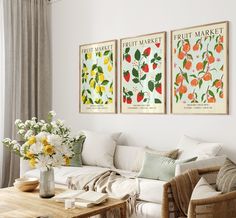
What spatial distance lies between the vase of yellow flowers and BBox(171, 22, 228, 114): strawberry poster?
162 centimetres

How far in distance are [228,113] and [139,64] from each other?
1299 mm

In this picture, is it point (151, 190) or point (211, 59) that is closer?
point (151, 190)

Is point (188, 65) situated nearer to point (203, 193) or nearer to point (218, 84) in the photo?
point (218, 84)

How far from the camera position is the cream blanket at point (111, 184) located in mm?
3408

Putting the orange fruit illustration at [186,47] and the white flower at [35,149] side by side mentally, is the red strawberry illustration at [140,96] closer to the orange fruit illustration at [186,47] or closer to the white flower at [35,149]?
the orange fruit illustration at [186,47]

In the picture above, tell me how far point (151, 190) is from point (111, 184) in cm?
48

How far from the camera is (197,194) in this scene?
8.57 ft

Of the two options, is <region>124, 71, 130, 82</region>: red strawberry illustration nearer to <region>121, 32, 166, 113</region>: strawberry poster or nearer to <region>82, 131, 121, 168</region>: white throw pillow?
<region>121, 32, 166, 113</region>: strawberry poster

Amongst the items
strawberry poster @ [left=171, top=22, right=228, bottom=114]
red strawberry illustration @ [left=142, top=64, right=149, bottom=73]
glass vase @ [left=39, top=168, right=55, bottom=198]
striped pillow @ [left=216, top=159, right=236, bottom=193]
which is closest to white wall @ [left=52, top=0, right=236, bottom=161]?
strawberry poster @ [left=171, top=22, right=228, bottom=114]

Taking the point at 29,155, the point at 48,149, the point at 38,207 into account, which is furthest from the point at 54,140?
the point at 38,207

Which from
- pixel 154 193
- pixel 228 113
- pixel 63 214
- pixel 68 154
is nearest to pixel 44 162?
pixel 68 154

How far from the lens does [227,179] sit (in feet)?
8.54

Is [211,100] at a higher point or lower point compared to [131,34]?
lower

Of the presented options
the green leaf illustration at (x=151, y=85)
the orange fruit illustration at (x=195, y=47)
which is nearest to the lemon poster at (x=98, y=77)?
the green leaf illustration at (x=151, y=85)
